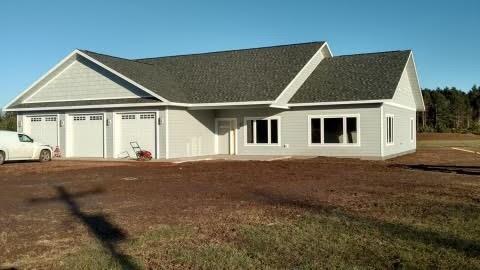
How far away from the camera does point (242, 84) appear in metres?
28.1

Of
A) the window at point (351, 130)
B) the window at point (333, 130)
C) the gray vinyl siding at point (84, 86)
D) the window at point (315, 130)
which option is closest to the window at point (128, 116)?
the gray vinyl siding at point (84, 86)

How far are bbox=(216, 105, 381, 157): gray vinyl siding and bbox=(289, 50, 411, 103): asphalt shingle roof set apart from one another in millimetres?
615

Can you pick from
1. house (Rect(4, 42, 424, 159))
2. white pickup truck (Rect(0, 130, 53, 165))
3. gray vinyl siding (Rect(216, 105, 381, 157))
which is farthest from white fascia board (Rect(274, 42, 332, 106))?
white pickup truck (Rect(0, 130, 53, 165))

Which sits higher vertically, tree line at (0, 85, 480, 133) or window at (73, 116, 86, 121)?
tree line at (0, 85, 480, 133)

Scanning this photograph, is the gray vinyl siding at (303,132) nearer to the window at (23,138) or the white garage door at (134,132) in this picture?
the white garage door at (134,132)

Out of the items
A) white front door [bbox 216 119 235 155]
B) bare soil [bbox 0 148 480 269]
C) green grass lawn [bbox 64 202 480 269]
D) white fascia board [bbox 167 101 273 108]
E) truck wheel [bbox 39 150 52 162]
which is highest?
white fascia board [bbox 167 101 273 108]

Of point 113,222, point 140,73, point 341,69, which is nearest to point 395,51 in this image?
point 341,69

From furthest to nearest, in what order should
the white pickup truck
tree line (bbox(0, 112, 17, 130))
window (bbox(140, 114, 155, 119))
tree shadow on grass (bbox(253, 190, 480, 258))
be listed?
tree line (bbox(0, 112, 17, 130)), window (bbox(140, 114, 155, 119)), the white pickup truck, tree shadow on grass (bbox(253, 190, 480, 258))

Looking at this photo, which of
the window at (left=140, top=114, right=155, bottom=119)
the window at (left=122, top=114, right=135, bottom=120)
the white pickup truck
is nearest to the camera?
the white pickup truck

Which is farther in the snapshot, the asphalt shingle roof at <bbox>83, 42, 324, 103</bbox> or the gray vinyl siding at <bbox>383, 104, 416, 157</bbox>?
the asphalt shingle roof at <bbox>83, 42, 324, 103</bbox>

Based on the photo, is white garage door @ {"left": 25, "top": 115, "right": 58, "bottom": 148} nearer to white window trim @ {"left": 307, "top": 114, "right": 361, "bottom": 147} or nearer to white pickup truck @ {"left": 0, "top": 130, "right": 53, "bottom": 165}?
white pickup truck @ {"left": 0, "top": 130, "right": 53, "bottom": 165}

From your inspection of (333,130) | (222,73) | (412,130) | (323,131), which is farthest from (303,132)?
(412,130)

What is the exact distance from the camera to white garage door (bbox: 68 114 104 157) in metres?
27.5

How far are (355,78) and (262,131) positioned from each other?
568 centimetres
